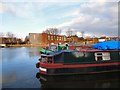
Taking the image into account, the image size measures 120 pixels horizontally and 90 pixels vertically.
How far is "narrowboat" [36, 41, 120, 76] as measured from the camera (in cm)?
1445

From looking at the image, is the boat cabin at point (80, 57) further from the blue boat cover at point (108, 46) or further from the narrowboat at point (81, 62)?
the blue boat cover at point (108, 46)

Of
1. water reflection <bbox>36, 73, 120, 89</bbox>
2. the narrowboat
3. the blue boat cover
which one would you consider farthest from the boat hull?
the blue boat cover

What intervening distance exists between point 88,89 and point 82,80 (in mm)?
2016

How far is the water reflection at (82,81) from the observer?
1286cm

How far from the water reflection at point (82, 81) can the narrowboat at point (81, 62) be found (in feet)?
1.29

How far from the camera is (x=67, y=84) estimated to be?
13.2 metres

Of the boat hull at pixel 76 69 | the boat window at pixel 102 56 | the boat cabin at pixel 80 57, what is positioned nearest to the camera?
the boat hull at pixel 76 69

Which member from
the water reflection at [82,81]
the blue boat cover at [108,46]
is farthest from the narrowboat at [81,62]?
the water reflection at [82,81]

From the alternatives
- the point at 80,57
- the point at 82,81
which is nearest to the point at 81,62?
the point at 80,57

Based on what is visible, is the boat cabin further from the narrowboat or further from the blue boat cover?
the blue boat cover

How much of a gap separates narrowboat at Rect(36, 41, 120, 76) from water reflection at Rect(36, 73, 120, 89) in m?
0.39

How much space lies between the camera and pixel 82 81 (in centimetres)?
1378

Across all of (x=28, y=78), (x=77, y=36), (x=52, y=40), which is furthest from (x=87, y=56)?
(x=77, y=36)

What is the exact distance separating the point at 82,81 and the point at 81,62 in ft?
5.59
